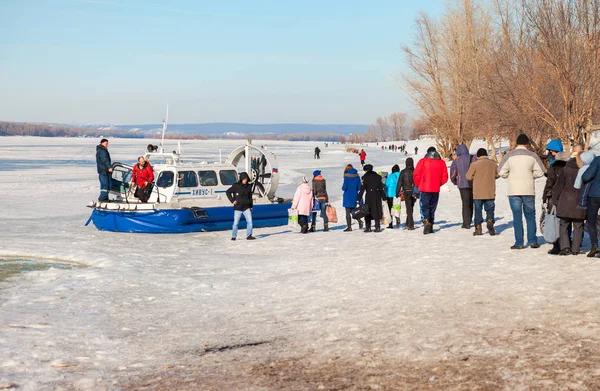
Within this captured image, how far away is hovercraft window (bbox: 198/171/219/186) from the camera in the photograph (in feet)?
63.2

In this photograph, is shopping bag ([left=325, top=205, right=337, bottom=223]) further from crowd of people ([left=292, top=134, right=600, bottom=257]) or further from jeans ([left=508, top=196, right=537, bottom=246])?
jeans ([left=508, top=196, right=537, bottom=246])

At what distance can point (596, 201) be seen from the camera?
1080 centimetres

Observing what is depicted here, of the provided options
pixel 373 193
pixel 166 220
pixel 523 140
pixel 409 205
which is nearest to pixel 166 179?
pixel 166 220

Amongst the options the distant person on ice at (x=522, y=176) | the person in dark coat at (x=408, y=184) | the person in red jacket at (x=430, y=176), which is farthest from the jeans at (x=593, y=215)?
the person in dark coat at (x=408, y=184)

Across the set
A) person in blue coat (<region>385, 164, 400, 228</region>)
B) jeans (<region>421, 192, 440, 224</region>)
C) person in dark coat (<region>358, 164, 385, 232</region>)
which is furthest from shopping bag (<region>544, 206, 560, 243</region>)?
person in blue coat (<region>385, 164, 400, 228</region>)

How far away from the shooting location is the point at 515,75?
3469cm

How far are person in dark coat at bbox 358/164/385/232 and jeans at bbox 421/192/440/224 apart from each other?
1071mm

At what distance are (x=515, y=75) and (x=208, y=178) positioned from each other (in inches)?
798

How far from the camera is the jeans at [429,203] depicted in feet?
51.7

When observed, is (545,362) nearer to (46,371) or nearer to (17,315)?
(46,371)

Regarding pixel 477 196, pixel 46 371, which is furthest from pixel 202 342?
pixel 477 196

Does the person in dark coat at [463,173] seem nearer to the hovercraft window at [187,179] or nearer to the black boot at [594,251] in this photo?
the black boot at [594,251]

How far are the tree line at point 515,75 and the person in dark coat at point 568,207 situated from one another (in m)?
19.1

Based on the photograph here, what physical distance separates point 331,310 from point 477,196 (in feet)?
21.0
